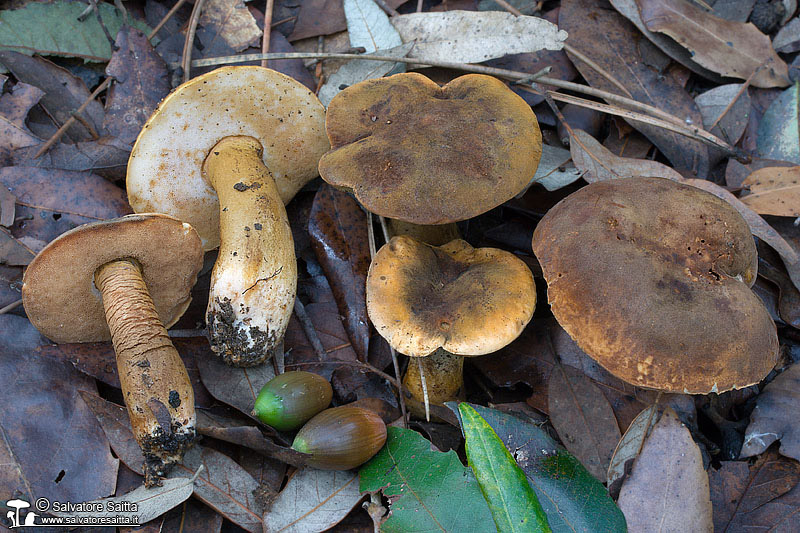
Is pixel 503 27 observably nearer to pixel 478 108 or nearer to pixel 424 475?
pixel 478 108

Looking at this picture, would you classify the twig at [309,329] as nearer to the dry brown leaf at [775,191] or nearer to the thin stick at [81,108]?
the thin stick at [81,108]

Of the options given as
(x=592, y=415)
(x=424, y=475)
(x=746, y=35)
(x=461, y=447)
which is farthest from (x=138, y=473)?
(x=746, y=35)

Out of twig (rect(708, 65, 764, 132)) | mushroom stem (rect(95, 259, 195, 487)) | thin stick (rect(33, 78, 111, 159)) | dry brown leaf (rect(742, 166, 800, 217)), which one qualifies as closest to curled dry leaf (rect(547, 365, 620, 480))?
dry brown leaf (rect(742, 166, 800, 217))

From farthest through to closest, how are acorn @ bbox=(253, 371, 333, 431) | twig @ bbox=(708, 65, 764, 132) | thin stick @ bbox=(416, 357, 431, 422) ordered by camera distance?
twig @ bbox=(708, 65, 764, 132) → thin stick @ bbox=(416, 357, 431, 422) → acorn @ bbox=(253, 371, 333, 431)

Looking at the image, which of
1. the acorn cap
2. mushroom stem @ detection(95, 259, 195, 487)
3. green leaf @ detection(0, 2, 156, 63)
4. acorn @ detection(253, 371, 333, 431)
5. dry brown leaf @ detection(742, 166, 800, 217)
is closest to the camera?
mushroom stem @ detection(95, 259, 195, 487)

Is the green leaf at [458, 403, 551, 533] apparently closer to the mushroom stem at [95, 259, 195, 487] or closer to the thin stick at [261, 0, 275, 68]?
the mushroom stem at [95, 259, 195, 487]

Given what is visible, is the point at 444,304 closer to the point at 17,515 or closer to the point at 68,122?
the point at 17,515
